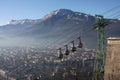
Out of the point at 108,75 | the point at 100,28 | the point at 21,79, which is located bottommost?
the point at 21,79

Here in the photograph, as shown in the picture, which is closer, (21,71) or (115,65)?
(115,65)

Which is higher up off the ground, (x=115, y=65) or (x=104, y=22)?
(x=104, y=22)

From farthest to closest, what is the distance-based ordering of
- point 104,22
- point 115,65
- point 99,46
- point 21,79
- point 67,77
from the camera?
Answer: 1. point 21,79
2. point 67,77
3. point 99,46
4. point 104,22
5. point 115,65

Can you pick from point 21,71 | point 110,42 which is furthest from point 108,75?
point 21,71

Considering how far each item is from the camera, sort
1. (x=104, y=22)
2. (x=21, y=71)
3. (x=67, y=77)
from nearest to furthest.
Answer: (x=104, y=22) < (x=67, y=77) < (x=21, y=71)

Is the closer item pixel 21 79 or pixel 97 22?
A: pixel 97 22

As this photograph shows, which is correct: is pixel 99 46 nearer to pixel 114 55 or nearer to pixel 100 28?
pixel 100 28

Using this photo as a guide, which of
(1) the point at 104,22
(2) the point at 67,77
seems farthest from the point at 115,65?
(2) the point at 67,77

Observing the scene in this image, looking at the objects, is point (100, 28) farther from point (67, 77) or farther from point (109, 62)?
point (67, 77)

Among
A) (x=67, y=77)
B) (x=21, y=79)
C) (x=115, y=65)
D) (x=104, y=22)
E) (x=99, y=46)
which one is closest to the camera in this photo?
(x=115, y=65)
